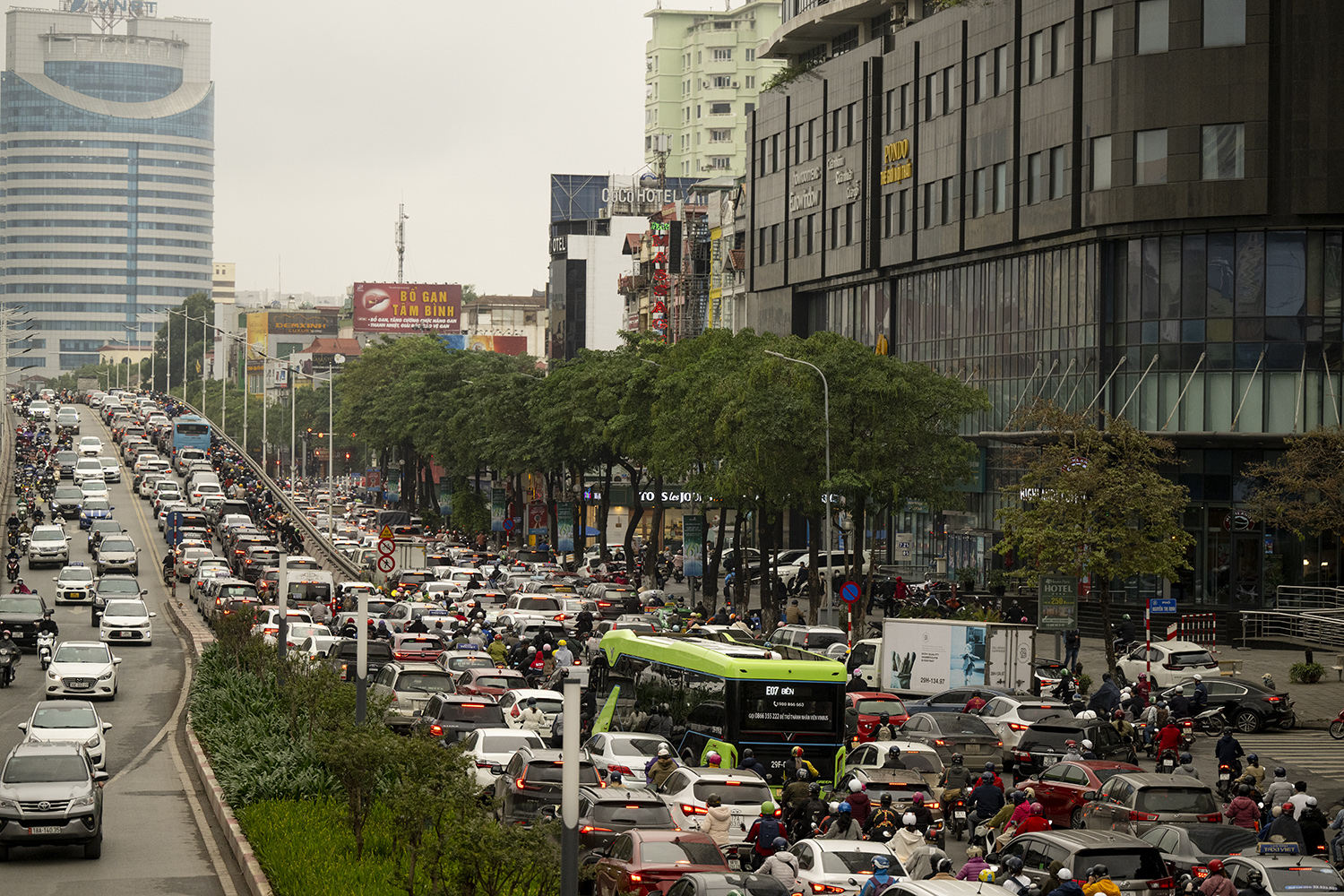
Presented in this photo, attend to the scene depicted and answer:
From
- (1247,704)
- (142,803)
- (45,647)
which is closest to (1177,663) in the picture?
(1247,704)

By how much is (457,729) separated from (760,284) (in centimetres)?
6285

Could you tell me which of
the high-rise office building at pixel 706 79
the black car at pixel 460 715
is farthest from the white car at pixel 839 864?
the high-rise office building at pixel 706 79

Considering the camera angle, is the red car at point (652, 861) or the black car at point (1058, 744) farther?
the black car at point (1058, 744)

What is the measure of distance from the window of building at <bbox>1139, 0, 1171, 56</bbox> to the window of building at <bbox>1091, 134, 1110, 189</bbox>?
320 centimetres

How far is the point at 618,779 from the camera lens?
22.7 metres

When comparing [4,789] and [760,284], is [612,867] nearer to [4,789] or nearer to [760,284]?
[4,789]

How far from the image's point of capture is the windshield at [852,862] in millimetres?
18734

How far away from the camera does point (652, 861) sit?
723 inches

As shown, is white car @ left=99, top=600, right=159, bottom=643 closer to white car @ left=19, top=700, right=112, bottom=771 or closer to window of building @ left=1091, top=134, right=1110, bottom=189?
white car @ left=19, top=700, right=112, bottom=771

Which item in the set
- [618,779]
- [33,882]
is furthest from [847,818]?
[33,882]

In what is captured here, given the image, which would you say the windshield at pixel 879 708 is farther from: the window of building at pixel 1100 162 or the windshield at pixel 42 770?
the window of building at pixel 1100 162

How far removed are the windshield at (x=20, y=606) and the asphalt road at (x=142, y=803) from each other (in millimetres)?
1326

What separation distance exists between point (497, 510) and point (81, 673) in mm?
59814

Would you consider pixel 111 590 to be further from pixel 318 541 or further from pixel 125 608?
pixel 318 541
